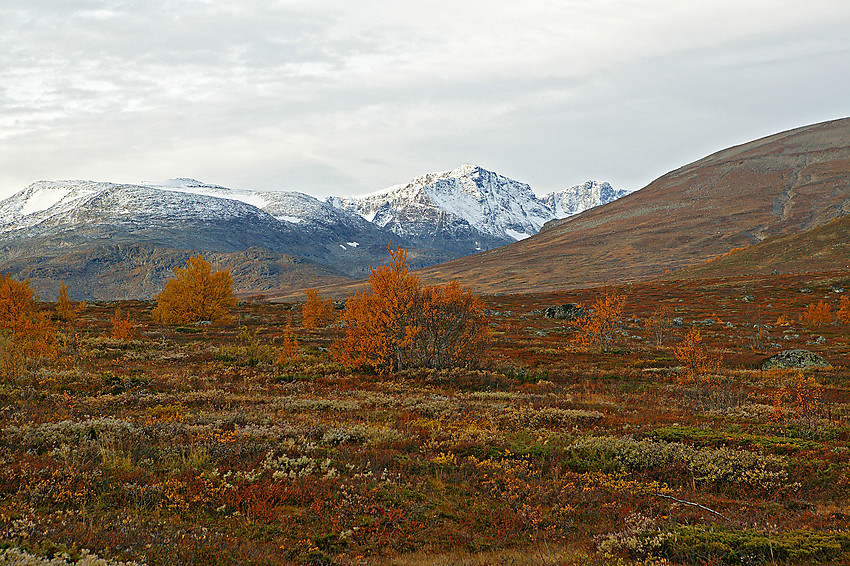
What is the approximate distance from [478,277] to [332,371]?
571 ft

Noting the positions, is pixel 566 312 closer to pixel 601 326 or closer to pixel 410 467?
pixel 601 326

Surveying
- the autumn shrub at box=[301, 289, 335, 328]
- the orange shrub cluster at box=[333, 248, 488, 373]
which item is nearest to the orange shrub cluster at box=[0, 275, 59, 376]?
the orange shrub cluster at box=[333, 248, 488, 373]

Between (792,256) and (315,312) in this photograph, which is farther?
(792,256)

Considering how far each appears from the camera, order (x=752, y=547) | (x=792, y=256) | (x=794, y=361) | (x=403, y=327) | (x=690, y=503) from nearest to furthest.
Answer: (x=752, y=547)
(x=690, y=503)
(x=403, y=327)
(x=794, y=361)
(x=792, y=256)

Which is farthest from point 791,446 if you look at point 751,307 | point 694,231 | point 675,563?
point 694,231

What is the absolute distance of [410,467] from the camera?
9484 millimetres

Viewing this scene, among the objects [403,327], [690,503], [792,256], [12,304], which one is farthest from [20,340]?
[792,256]

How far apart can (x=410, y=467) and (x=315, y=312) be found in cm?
4579

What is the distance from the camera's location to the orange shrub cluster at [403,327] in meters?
22.8

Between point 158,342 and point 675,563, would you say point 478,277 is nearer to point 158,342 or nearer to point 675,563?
point 158,342

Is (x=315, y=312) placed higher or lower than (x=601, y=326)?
higher

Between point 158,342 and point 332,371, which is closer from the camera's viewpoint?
point 332,371

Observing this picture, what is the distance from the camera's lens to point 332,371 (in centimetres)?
2256

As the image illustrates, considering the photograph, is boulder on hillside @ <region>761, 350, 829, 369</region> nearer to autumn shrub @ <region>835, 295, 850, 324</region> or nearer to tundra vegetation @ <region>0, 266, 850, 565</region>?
tundra vegetation @ <region>0, 266, 850, 565</region>
